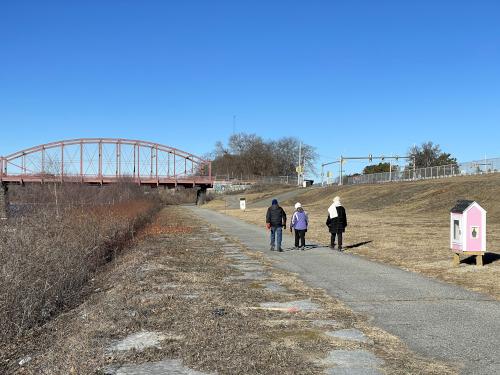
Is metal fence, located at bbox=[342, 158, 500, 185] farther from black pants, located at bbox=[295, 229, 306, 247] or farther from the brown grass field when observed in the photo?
black pants, located at bbox=[295, 229, 306, 247]

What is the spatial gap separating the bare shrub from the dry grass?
0.43m

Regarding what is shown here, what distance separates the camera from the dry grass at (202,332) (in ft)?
18.4

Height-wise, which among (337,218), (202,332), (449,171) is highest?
(449,171)

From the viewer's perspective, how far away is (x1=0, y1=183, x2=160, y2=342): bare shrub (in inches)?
316

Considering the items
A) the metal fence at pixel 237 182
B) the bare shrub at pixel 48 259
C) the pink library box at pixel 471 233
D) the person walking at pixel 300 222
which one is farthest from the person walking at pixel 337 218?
the metal fence at pixel 237 182

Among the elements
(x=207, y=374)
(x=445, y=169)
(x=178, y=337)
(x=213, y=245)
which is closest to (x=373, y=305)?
(x=178, y=337)

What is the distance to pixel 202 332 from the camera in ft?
21.9

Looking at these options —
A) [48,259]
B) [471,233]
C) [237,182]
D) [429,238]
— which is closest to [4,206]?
[429,238]

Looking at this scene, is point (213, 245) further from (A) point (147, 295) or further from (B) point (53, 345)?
(B) point (53, 345)

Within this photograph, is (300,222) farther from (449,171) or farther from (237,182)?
(237,182)

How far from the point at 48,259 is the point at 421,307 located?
6787mm

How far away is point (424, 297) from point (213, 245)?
11.3m

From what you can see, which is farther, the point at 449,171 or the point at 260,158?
the point at 260,158

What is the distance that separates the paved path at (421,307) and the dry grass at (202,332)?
0.33 meters
